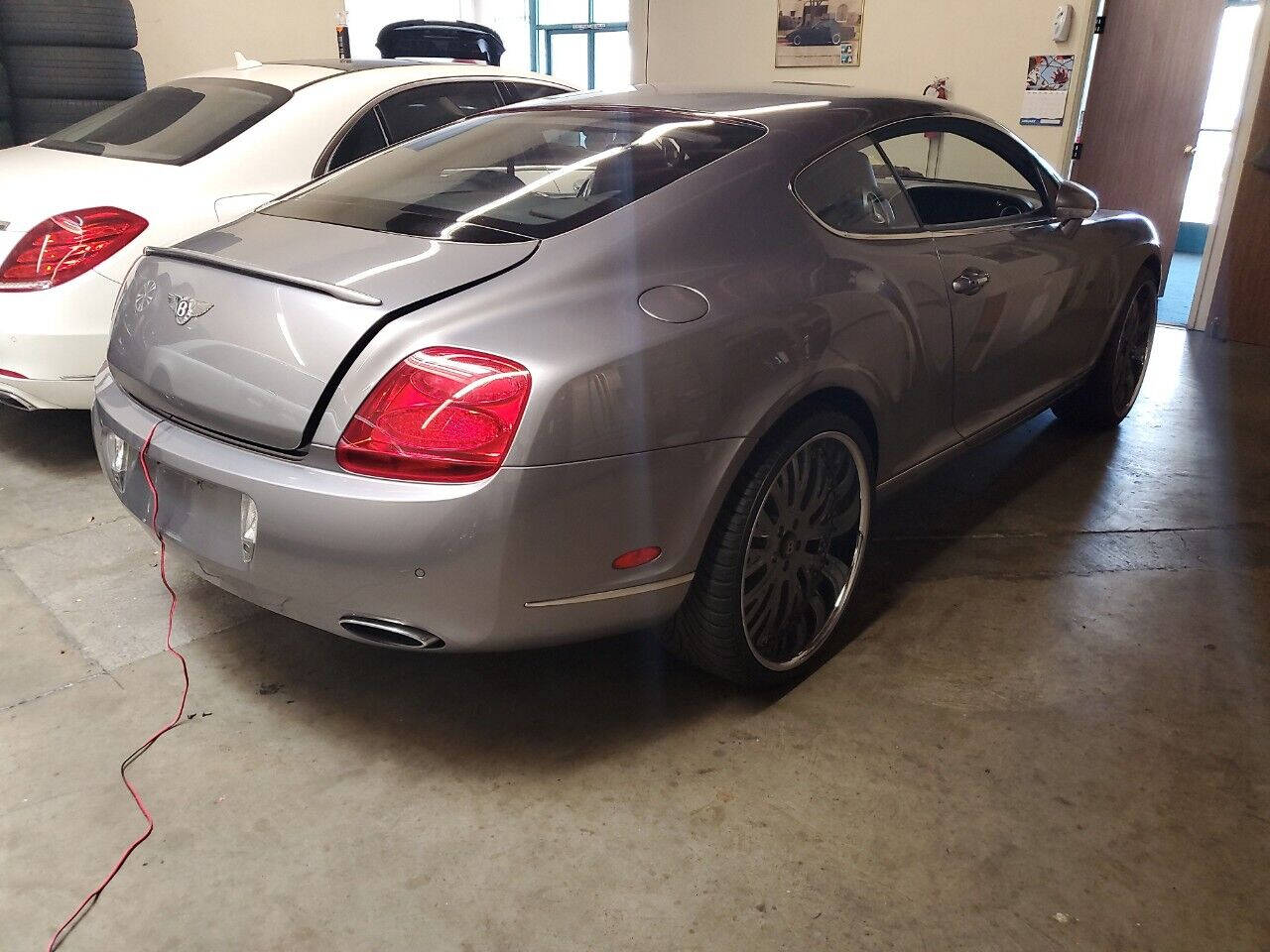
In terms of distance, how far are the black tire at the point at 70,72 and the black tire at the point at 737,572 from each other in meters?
5.72

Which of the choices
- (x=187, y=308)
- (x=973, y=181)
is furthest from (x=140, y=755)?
(x=973, y=181)

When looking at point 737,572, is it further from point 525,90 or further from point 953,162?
point 953,162

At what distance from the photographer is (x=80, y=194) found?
2.87m

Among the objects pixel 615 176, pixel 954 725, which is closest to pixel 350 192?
pixel 615 176

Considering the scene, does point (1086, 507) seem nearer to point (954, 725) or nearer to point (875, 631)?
point (875, 631)

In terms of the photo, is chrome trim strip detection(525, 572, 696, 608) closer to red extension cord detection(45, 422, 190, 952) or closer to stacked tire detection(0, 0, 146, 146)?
red extension cord detection(45, 422, 190, 952)

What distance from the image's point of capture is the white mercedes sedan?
2.79 meters

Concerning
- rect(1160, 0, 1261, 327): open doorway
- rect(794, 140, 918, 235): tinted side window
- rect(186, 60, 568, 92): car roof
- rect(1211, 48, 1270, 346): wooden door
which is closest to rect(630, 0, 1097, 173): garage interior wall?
rect(1160, 0, 1261, 327): open doorway

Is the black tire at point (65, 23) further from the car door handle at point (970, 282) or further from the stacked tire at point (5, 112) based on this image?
the car door handle at point (970, 282)

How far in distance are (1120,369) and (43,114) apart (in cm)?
598

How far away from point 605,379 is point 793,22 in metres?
6.32

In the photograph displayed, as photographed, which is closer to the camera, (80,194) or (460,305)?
(460,305)

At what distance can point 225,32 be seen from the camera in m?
7.11

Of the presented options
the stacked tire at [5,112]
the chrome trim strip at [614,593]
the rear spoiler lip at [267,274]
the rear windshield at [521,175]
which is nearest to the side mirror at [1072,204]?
the rear windshield at [521,175]
